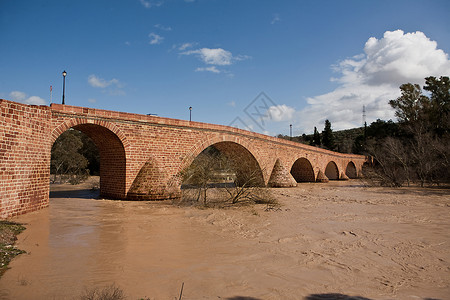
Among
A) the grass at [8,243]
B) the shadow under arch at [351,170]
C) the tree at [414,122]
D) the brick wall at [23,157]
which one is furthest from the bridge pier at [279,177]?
the shadow under arch at [351,170]

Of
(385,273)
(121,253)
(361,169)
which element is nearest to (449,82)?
(361,169)

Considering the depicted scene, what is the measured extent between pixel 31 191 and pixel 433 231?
10.4 m

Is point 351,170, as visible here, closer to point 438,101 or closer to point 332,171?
point 332,171

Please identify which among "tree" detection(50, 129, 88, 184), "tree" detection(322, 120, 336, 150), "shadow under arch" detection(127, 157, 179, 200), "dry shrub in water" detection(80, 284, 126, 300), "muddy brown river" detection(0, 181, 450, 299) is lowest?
"muddy brown river" detection(0, 181, 450, 299)

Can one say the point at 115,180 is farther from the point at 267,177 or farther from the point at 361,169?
the point at 361,169

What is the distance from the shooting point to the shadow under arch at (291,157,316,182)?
81.0 feet

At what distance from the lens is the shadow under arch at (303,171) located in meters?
24.7

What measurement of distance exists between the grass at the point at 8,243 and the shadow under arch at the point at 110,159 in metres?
4.76

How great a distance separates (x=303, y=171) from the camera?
→ 2545 cm

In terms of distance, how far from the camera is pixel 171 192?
11.3 meters

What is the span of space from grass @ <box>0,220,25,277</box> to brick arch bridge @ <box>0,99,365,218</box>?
57.6 inches

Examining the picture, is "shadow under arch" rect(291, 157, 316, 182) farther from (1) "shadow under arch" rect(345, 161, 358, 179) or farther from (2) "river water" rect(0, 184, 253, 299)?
(2) "river water" rect(0, 184, 253, 299)

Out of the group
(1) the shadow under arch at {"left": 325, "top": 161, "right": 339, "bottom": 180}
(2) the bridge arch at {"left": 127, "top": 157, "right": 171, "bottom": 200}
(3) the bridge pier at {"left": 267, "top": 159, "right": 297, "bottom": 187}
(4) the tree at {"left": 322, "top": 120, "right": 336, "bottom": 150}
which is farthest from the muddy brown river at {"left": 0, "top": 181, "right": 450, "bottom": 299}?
(4) the tree at {"left": 322, "top": 120, "right": 336, "bottom": 150}

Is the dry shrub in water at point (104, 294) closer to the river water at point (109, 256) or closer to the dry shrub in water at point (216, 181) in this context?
the river water at point (109, 256)
